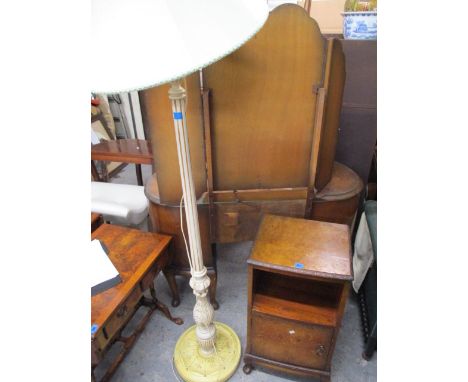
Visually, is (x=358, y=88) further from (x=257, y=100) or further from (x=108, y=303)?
(x=108, y=303)

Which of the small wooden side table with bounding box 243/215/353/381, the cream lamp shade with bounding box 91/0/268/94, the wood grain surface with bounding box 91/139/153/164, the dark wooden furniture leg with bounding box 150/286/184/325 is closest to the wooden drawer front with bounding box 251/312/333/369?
the small wooden side table with bounding box 243/215/353/381

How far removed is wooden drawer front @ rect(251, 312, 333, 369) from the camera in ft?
3.83

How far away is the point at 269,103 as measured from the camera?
3.73 feet

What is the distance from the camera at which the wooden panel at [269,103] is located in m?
1.02

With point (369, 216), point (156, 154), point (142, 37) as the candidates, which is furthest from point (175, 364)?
point (142, 37)

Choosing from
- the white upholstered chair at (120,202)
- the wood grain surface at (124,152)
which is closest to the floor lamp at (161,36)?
the white upholstered chair at (120,202)

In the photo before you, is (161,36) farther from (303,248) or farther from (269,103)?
(303,248)

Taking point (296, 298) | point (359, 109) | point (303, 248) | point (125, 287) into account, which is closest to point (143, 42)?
point (303, 248)

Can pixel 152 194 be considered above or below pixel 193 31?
below

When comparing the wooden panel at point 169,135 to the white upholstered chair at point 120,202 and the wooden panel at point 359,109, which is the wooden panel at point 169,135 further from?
the wooden panel at point 359,109

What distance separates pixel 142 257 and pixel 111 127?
224cm

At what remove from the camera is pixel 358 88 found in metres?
1.47

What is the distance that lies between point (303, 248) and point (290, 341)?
0.40 meters

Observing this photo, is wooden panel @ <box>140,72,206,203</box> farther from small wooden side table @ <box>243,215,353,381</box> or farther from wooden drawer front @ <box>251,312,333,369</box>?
wooden drawer front @ <box>251,312,333,369</box>
